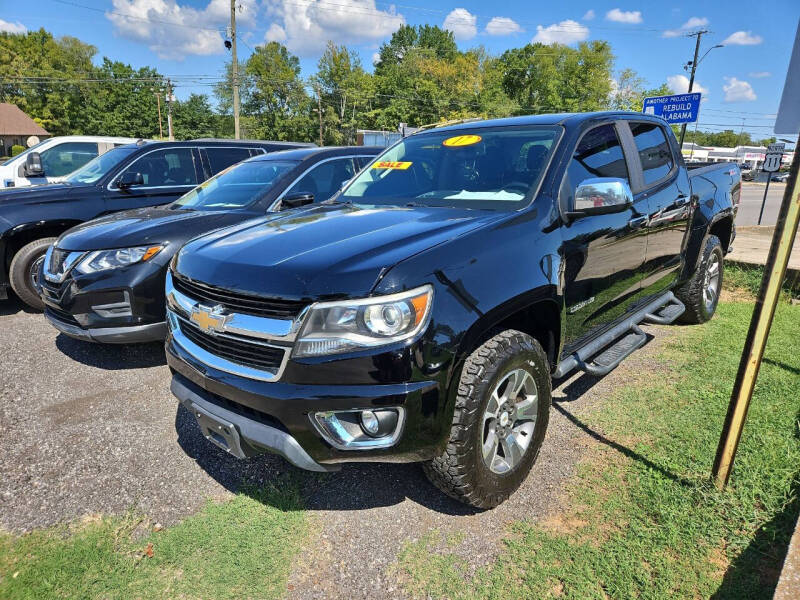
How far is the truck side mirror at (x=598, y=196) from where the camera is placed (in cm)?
268

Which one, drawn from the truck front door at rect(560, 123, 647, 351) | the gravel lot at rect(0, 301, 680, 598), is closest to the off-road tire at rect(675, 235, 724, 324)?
the gravel lot at rect(0, 301, 680, 598)

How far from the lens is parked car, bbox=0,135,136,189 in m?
8.55

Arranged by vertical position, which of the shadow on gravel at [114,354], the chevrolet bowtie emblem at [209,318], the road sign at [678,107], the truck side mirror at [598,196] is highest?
the road sign at [678,107]

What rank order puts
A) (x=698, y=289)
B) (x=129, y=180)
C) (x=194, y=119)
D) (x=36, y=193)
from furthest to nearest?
1. (x=194, y=119)
2. (x=129, y=180)
3. (x=36, y=193)
4. (x=698, y=289)

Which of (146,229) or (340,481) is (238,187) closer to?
(146,229)

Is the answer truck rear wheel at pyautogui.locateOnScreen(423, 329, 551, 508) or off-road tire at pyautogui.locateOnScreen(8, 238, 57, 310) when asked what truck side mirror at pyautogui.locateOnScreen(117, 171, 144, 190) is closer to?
off-road tire at pyautogui.locateOnScreen(8, 238, 57, 310)

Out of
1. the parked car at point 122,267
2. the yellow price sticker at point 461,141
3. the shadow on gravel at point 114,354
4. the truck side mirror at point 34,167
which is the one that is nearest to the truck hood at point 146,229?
the parked car at point 122,267

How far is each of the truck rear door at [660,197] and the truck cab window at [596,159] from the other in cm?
20

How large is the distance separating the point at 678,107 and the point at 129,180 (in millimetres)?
A: 16438

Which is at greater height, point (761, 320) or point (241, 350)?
point (761, 320)

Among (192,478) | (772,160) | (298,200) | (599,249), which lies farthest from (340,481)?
(772,160)

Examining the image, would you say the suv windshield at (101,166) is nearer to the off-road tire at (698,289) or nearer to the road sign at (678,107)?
the off-road tire at (698,289)

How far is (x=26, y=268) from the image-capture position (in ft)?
18.2

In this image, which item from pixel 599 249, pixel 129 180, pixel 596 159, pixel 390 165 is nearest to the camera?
pixel 599 249
